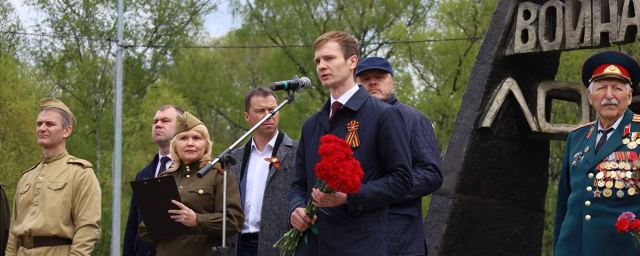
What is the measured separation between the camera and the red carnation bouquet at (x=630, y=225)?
4754mm

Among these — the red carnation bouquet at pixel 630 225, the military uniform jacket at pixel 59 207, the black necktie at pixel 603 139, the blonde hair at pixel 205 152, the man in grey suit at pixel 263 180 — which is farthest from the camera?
the man in grey suit at pixel 263 180

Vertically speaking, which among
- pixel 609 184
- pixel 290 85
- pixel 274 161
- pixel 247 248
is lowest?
pixel 247 248

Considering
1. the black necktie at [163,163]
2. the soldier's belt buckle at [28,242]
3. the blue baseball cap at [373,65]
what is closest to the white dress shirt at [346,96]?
the blue baseball cap at [373,65]

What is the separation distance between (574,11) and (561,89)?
0.81m

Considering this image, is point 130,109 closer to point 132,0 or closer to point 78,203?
point 132,0

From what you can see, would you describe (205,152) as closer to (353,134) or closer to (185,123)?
(185,123)

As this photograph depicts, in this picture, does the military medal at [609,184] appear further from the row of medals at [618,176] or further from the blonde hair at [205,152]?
the blonde hair at [205,152]

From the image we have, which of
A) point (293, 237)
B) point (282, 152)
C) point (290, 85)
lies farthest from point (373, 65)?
point (293, 237)

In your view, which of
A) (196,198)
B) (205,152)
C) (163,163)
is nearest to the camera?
(196,198)

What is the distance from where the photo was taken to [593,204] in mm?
5129

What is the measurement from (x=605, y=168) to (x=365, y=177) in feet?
4.68

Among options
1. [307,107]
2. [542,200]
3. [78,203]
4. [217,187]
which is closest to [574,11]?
[542,200]

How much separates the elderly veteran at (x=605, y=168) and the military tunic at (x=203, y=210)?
195 centimetres

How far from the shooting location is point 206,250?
589cm
